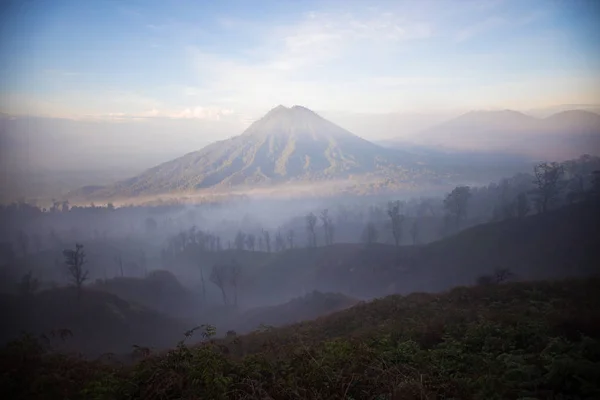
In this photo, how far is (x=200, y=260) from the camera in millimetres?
80312

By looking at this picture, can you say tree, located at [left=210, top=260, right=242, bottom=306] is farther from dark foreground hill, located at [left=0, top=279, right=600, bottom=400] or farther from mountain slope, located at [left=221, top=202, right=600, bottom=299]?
dark foreground hill, located at [left=0, top=279, right=600, bottom=400]

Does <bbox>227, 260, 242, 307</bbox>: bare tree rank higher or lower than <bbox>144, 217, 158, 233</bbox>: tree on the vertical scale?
lower

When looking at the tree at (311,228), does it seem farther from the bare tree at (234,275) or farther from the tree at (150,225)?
the tree at (150,225)

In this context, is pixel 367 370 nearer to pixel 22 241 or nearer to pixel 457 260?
pixel 457 260

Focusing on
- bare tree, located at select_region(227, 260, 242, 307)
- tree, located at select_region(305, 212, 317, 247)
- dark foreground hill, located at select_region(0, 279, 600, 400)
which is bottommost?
bare tree, located at select_region(227, 260, 242, 307)

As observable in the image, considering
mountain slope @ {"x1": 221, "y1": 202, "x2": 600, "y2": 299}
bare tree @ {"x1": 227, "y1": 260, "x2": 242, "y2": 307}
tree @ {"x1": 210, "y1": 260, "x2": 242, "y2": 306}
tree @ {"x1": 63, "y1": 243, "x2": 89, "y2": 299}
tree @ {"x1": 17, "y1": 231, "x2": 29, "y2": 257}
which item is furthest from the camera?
tree @ {"x1": 17, "y1": 231, "x2": 29, "y2": 257}

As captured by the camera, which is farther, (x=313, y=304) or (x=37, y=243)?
(x=37, y=243)

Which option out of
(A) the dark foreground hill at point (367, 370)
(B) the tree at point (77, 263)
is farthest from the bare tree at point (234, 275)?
(A) the dark foreground hill at point (367, 370)

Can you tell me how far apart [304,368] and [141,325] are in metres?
42.1

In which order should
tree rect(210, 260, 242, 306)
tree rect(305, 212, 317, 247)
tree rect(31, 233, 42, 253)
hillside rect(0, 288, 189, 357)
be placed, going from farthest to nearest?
tree rect(31, 233, 42, 253)
tree rect(305, 212, 317, 247)
tree rect(210, 260, 242, 306)
hillside rect(0, 288, 189, 357)

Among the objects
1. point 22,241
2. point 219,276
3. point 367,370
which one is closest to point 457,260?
point 219,276

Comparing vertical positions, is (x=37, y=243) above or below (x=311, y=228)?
above

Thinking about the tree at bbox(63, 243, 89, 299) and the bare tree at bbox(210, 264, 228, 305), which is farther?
the bare tree at bbox(210, 264, 228, 305)

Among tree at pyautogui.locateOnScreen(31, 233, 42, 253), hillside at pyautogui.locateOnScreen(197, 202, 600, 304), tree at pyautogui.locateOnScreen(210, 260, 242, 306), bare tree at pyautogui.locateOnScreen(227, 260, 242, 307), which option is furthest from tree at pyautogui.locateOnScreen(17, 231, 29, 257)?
hillside at pyautogui.locateOnScreen(197, 202, 600, 304)
